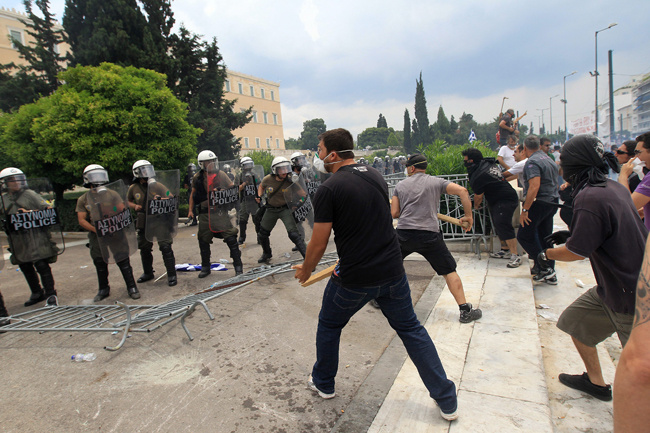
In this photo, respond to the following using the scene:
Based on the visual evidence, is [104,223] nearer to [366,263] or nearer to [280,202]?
[280,202]

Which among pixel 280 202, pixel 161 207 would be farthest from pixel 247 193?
pixel 161 207

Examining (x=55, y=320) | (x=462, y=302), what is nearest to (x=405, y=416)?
(x=462, y=302)

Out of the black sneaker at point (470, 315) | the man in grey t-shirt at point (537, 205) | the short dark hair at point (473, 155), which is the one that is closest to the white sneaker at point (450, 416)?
the black sneaker at point (470, 315)

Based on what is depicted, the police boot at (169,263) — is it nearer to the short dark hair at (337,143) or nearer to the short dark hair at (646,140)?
the short dark hair at (337,143)

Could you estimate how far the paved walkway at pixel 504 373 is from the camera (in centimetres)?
227

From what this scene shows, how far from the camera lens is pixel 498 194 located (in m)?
5.20

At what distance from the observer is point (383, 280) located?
228cm

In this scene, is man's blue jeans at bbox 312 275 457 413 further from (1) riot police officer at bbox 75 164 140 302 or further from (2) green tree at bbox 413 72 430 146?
(2) green tree at bbox 413 72 430 146

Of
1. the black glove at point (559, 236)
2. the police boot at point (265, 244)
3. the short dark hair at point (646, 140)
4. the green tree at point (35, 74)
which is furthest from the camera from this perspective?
the green tree at point (35, 74)

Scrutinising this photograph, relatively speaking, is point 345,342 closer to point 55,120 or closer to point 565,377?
point 565,377

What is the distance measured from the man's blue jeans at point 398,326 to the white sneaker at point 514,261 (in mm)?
3473

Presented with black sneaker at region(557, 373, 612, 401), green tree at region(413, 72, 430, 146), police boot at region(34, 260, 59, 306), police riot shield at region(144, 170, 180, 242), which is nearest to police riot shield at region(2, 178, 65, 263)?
police boot at region(34, 260, 59, 306)

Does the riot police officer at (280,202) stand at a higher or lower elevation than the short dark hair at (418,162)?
lower

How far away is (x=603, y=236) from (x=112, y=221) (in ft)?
18.0
